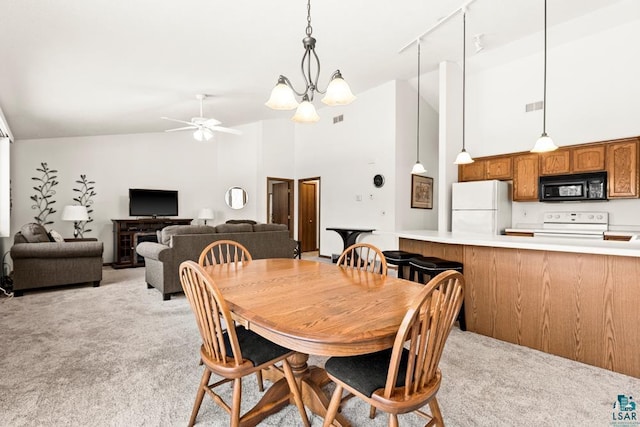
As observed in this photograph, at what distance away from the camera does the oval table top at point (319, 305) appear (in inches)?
43.0

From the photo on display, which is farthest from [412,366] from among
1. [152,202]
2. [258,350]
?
[152,202]

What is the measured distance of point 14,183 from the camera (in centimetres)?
556

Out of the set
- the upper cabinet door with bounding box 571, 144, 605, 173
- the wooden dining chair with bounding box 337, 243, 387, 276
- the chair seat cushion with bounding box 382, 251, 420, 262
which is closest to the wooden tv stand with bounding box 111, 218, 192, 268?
the chair seat cushion with bounding box 382, 251, 420, 262

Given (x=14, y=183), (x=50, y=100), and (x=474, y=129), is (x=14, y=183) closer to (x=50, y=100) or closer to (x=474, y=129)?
(x=50, y=100)

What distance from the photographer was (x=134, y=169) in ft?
22.1

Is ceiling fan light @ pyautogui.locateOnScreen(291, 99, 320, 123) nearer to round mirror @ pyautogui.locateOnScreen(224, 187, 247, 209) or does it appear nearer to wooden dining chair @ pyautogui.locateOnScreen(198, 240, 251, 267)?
wooden dining chair @ pyautogui.locateOnScreen(198, 240, 251, 267)

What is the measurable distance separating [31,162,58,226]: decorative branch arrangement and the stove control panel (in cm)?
853

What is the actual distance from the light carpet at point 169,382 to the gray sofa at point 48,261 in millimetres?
1032

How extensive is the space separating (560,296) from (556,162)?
9.66 ft

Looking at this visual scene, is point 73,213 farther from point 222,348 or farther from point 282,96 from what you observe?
point 222,348

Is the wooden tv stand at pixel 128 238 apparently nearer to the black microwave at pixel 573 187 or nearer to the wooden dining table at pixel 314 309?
the wooden dining table at pixel 314 309

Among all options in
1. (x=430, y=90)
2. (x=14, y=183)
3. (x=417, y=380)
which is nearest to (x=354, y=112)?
(x=430, y=90)

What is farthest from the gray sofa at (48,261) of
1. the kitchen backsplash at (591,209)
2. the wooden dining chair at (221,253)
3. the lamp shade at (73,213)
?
the kitchen backsplash at (591,209)

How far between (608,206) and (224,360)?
5.17 meters
